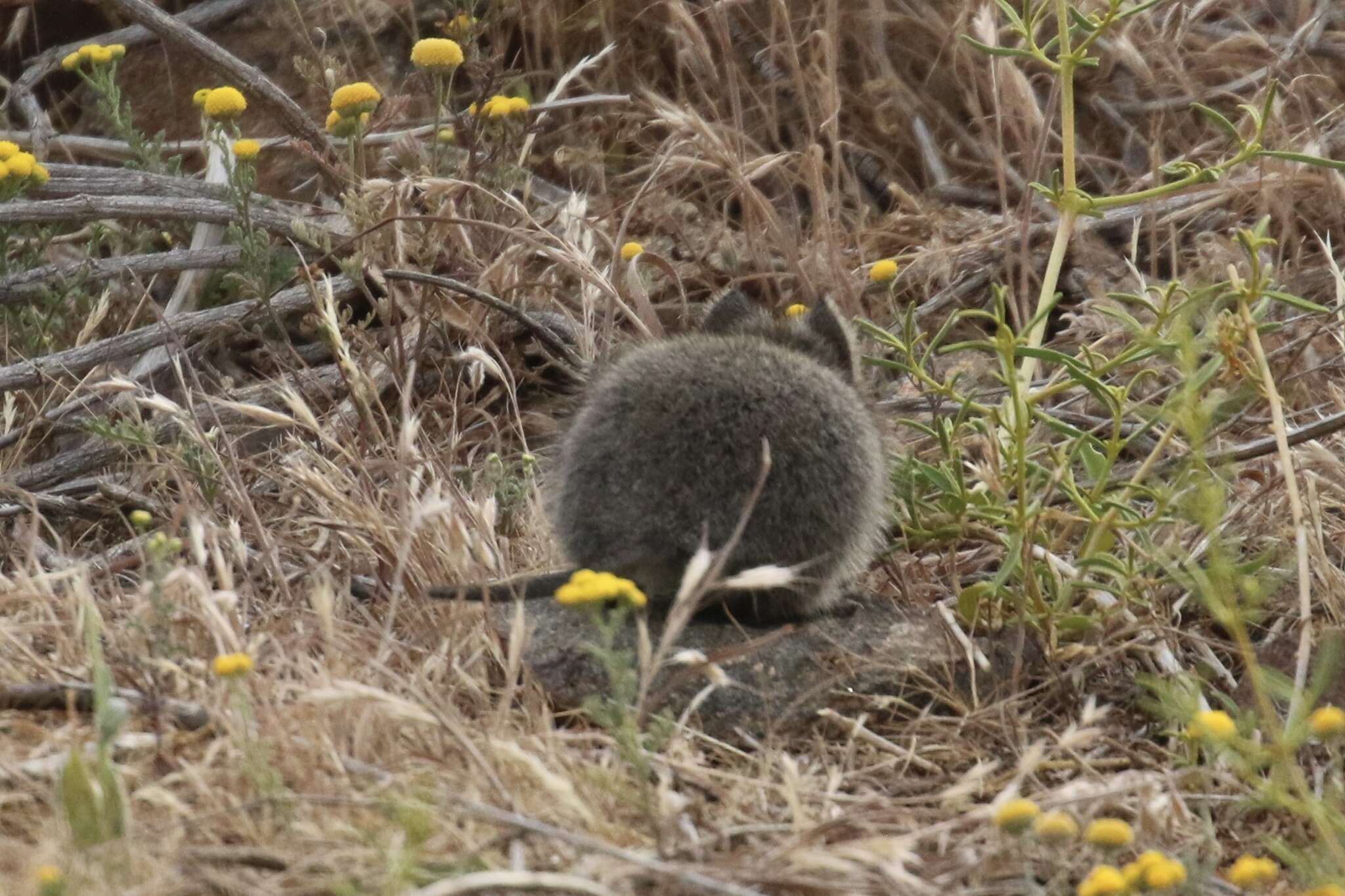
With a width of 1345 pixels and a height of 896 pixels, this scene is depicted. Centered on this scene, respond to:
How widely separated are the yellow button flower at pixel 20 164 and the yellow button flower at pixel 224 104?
0.48 meters

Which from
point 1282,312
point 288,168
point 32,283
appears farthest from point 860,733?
point 288,168

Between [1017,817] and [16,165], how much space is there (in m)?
3.01

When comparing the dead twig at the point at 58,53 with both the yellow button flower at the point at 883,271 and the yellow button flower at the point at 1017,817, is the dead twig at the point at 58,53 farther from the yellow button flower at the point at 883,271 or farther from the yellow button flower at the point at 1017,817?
the yellow button flower at the point at 1017,817

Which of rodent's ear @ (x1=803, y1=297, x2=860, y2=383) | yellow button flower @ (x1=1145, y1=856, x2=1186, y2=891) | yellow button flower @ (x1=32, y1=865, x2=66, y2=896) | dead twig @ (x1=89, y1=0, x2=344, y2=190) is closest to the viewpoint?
yellow button flower @ (x1=32, y1=865, x2=66, y2=896)

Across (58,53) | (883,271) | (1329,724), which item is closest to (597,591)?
(1329,724)

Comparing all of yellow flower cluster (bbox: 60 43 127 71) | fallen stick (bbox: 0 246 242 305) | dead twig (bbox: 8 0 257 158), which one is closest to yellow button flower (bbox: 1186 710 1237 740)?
fallen stick (bbox: 0 246 242 305)

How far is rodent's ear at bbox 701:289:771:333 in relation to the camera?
3.49m

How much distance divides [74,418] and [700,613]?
2022 millimetres

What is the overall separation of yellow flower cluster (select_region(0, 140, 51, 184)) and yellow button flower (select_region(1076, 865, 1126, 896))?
3.15 metres

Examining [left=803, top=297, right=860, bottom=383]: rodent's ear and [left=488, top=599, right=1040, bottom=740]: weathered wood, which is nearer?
[left=488, top=599, right=1040, bottom=740]: weathered wood

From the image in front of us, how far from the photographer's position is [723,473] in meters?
2.97

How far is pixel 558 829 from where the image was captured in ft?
7.70

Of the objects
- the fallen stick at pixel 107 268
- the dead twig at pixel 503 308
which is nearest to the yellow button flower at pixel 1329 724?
the dead twig at pixel 503 308

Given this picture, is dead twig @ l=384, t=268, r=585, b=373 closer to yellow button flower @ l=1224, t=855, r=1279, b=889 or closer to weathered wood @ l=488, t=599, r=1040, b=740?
weathered wood @ l=488, t=599, r=1040, b=740
